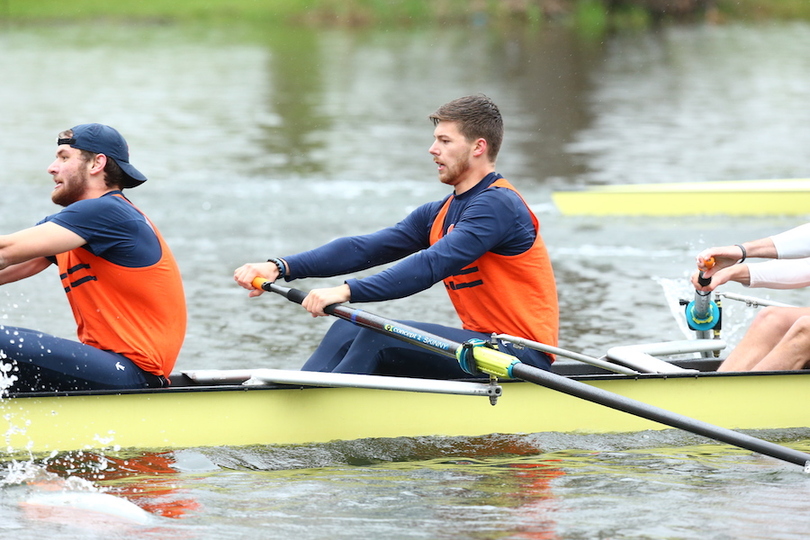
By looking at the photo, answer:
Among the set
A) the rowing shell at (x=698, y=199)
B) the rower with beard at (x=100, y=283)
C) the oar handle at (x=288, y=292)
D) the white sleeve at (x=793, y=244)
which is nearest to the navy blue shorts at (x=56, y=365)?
the rower with beard at (x=100, y=283)

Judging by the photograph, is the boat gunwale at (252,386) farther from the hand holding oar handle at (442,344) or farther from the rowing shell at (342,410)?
the hand holding oar handle at (442,344)

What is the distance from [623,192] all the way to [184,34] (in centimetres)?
3356

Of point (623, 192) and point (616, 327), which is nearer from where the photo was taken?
point (616, 327)

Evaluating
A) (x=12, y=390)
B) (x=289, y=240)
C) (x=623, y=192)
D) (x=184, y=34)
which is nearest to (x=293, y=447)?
(x=12, y=390)

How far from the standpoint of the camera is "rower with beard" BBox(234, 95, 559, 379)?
19.7ft

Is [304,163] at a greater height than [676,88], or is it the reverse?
[676,88]

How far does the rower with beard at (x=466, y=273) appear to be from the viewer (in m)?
6.00

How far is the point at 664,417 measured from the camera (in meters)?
5.38

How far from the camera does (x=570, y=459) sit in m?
6.33

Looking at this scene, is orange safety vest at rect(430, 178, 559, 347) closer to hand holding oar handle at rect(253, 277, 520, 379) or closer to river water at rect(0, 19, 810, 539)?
hand holding oar handle at rect(253, 277, 520, 379)

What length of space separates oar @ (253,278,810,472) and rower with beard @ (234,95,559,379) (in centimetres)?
13

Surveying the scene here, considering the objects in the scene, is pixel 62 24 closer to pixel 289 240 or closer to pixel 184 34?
pixel 184 34

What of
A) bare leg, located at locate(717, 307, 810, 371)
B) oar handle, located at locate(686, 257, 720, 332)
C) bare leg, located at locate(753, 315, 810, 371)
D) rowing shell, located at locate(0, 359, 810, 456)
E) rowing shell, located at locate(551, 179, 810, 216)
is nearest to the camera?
rowing shell, located at locate(0, 359, 810, 456)

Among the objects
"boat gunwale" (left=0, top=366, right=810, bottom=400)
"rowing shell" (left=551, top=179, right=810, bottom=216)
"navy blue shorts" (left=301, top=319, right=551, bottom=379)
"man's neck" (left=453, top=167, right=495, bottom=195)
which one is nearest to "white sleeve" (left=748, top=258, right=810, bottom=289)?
"boat gunwale" (left=0, top=366, right=810, bottom=400)
